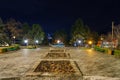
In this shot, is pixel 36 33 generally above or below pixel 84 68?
above

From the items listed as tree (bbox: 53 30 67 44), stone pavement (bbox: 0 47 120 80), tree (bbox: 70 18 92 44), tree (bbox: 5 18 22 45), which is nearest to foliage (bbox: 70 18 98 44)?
tree (bbox: 70 18 92 44)

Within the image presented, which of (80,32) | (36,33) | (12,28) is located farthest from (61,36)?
(12,28)

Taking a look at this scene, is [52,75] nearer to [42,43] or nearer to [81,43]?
[81,43]

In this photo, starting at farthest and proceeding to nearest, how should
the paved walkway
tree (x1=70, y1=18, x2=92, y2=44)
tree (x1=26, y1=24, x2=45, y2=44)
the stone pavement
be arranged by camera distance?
tree (x1=26, y1=24, x2=45, y2=44) < tree (x1=70, y1=18, x2=92, y2=44) < the paved walkway < the stone pavement

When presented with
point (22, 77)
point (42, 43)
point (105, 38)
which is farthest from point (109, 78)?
point (42, 43)

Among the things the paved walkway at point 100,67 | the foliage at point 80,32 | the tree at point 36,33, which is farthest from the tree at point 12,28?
the paved walkway at point 100,67

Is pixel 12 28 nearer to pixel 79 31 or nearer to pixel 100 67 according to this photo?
pixel 79 31

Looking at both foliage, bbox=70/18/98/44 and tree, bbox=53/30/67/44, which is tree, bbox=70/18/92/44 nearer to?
foliage, bbox=70/18/98/44

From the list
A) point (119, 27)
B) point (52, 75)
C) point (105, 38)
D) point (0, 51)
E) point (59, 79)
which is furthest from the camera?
point (105, 38)

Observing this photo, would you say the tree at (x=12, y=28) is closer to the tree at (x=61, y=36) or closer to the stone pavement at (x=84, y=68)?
the tree at (x=61, y=36)

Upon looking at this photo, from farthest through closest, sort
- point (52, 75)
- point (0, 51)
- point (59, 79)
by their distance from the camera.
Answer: point (0, 51) < point (52, 75) < point (59, 79)

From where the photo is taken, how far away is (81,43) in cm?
7444

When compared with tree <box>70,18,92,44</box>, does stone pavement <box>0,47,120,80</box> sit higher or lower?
lower

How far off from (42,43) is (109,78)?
7724 cm
